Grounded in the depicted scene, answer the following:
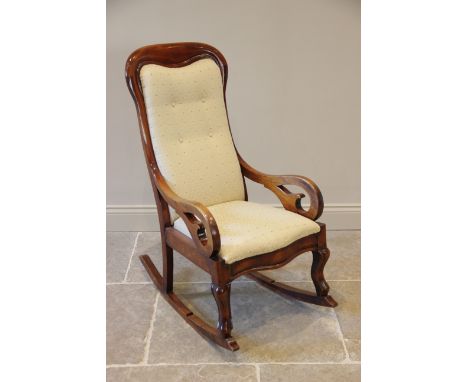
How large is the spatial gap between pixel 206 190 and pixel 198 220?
0.39m

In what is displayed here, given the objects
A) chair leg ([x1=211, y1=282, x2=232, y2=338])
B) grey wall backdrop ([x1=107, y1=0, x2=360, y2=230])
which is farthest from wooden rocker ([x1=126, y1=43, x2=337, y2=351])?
grey wall backdrop ([x1=107, y1=0, x2=360, y2=230])

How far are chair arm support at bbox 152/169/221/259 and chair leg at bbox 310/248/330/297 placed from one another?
601 mm

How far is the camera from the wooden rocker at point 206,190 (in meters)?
2.43

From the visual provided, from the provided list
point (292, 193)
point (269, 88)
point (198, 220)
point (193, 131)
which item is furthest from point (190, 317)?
point (269, 88)

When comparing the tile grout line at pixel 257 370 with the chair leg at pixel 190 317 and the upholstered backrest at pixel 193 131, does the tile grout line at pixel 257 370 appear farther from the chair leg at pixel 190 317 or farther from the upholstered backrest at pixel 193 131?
the upholstered backrest at pixel 193 131

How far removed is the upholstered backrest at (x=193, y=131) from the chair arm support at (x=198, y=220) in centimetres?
15

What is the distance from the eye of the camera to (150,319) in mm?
2715

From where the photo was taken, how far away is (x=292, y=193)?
280 centimetres

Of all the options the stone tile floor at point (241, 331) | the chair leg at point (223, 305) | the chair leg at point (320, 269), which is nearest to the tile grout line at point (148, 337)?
the stone tile floor at point (241, 331)

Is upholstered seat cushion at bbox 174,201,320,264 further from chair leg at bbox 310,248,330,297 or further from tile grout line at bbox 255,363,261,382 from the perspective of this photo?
tile grout line at bbox 255,363,261,382
